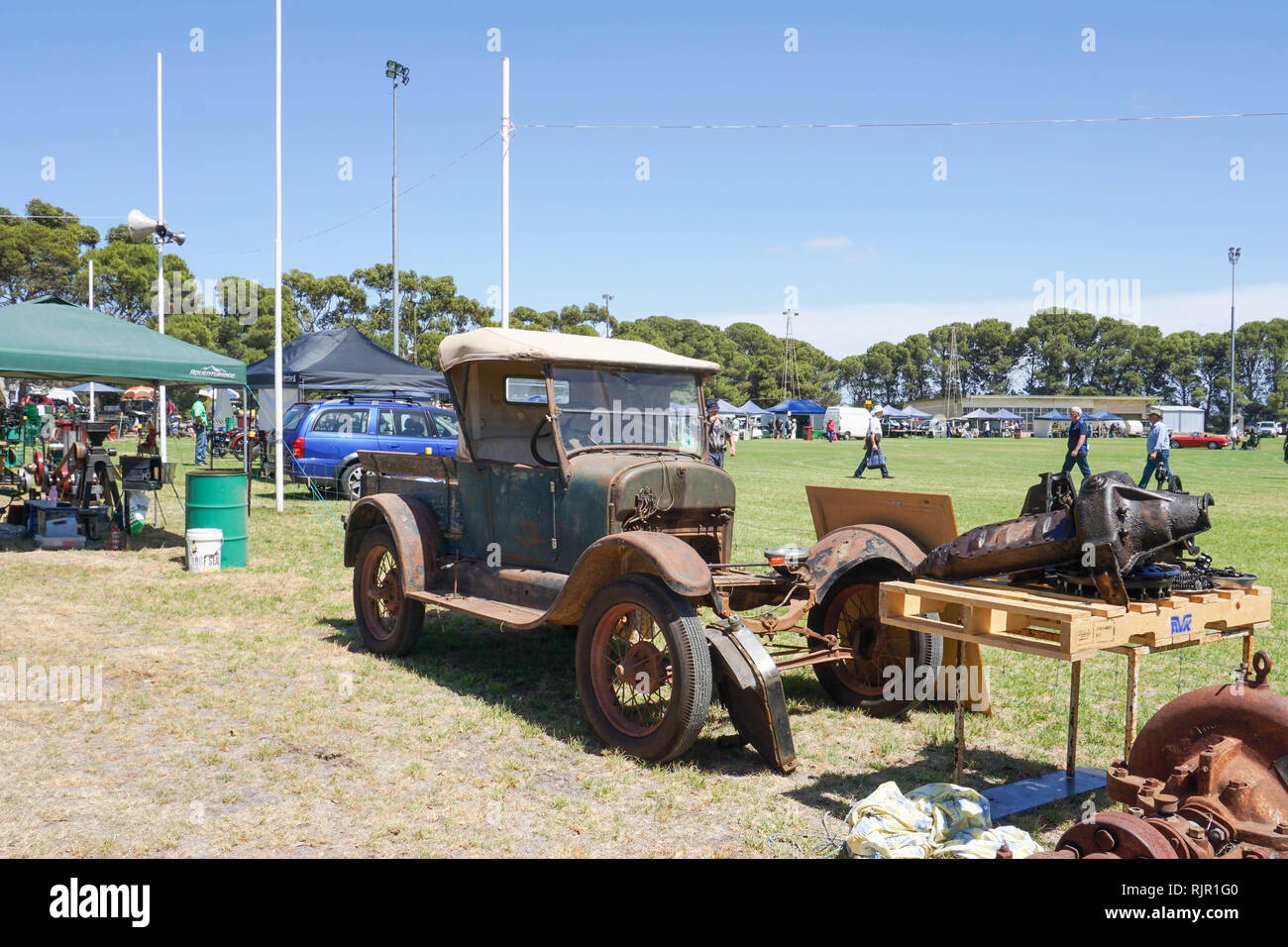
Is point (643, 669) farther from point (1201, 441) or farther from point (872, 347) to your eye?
point (872, 347)

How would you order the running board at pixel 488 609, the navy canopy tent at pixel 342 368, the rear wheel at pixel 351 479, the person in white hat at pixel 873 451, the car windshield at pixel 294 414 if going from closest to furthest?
the running board at pixel 488 609 → the rear wheel at pixel 351 479 → the car windshield at pixel 294 414 → the navy canopy tent at pixel 342 368 → the person in white hat at pixel 873 451

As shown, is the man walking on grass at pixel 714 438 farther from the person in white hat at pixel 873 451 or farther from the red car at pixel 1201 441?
the red car at pixel 1201 441

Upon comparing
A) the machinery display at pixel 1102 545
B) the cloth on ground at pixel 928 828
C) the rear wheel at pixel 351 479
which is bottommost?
the cloth on ground at pixel 928 828

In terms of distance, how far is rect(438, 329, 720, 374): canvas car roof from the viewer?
5.90 meters

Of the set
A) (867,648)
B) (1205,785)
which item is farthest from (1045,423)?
(1205,785)

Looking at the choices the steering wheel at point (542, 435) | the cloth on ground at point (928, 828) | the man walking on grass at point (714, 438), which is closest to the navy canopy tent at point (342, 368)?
the man walking on grass at point (714, 438)

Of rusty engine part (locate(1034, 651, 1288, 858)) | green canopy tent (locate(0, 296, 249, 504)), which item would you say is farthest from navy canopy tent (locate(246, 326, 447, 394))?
rusty engine part (locate(1034, 651, 1288, 858))

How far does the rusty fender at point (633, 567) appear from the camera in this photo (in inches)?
186

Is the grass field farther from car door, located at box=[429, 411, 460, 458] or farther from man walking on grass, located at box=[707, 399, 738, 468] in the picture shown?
car door, located at box=[429, 411, 460, 458]

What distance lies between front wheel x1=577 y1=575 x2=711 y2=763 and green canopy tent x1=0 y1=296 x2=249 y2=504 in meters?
8.28

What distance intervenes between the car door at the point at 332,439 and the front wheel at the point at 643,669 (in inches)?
497

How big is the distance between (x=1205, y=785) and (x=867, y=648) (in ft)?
8.68

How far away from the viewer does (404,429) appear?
17.6 metres

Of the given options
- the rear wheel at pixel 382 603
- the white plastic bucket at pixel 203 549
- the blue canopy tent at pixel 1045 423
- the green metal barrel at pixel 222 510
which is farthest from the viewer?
the blue canopy tent at pixel 1045 423
